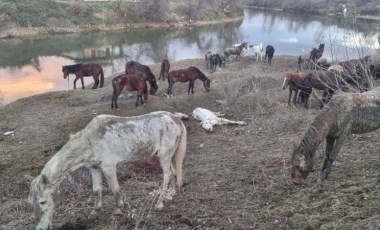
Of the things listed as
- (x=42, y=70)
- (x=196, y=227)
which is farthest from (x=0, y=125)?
(x=42, y=70)

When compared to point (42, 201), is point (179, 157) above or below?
above

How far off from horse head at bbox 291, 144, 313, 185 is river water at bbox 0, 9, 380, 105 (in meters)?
13.9

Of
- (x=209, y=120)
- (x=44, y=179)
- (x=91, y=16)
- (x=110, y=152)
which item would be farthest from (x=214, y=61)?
(x=91, y=16)

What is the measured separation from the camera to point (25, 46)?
100 ft

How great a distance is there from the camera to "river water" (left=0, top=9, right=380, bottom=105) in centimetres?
2120

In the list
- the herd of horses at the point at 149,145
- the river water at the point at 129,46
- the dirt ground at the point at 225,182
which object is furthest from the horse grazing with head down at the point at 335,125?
the river water at the point at 129,46

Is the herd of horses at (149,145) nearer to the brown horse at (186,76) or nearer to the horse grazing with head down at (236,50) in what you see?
the brown horse at (186,76)

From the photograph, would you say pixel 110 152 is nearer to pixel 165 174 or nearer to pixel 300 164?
pixel 165 174

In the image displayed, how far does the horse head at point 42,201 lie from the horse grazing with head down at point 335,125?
318 cm

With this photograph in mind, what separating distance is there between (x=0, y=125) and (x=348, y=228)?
10595 millimetres

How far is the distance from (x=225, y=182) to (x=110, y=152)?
6.66 ft

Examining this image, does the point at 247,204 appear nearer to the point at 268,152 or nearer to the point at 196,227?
the point at 196,227

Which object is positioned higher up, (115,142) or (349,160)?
(115,142)

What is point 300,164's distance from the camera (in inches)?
204
